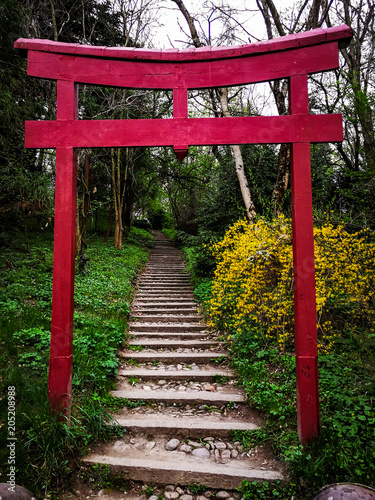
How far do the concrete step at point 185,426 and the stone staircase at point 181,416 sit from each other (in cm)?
1

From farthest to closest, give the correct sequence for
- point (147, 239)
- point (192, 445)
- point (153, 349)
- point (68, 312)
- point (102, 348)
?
point (147, 239), point (153, 349), point (102, 348), point (192, 445), point (68, 312)

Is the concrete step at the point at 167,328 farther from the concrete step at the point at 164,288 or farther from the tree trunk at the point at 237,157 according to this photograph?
the tree trunk at the point at 237,157

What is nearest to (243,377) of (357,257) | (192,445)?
(192,445)

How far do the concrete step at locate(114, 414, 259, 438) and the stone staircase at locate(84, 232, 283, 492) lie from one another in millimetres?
10

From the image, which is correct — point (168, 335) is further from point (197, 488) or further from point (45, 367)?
point (197, 488)

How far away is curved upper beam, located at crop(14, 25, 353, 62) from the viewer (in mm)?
2775

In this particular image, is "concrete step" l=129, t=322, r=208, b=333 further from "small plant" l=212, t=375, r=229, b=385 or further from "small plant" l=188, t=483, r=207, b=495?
"small plant" l=188, t=483, r=207, b=495

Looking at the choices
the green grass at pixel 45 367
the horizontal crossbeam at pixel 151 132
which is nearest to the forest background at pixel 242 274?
the green grass at pixel 45 367

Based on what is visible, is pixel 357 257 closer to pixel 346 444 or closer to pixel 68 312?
pixel 346 444

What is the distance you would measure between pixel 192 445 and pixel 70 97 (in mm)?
3891

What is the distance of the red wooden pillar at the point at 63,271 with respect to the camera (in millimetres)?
2885

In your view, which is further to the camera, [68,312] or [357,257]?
[357,257]

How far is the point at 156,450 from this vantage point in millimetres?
3037

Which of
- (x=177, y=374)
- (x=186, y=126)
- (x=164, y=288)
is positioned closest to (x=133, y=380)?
(x=177, y=374)
